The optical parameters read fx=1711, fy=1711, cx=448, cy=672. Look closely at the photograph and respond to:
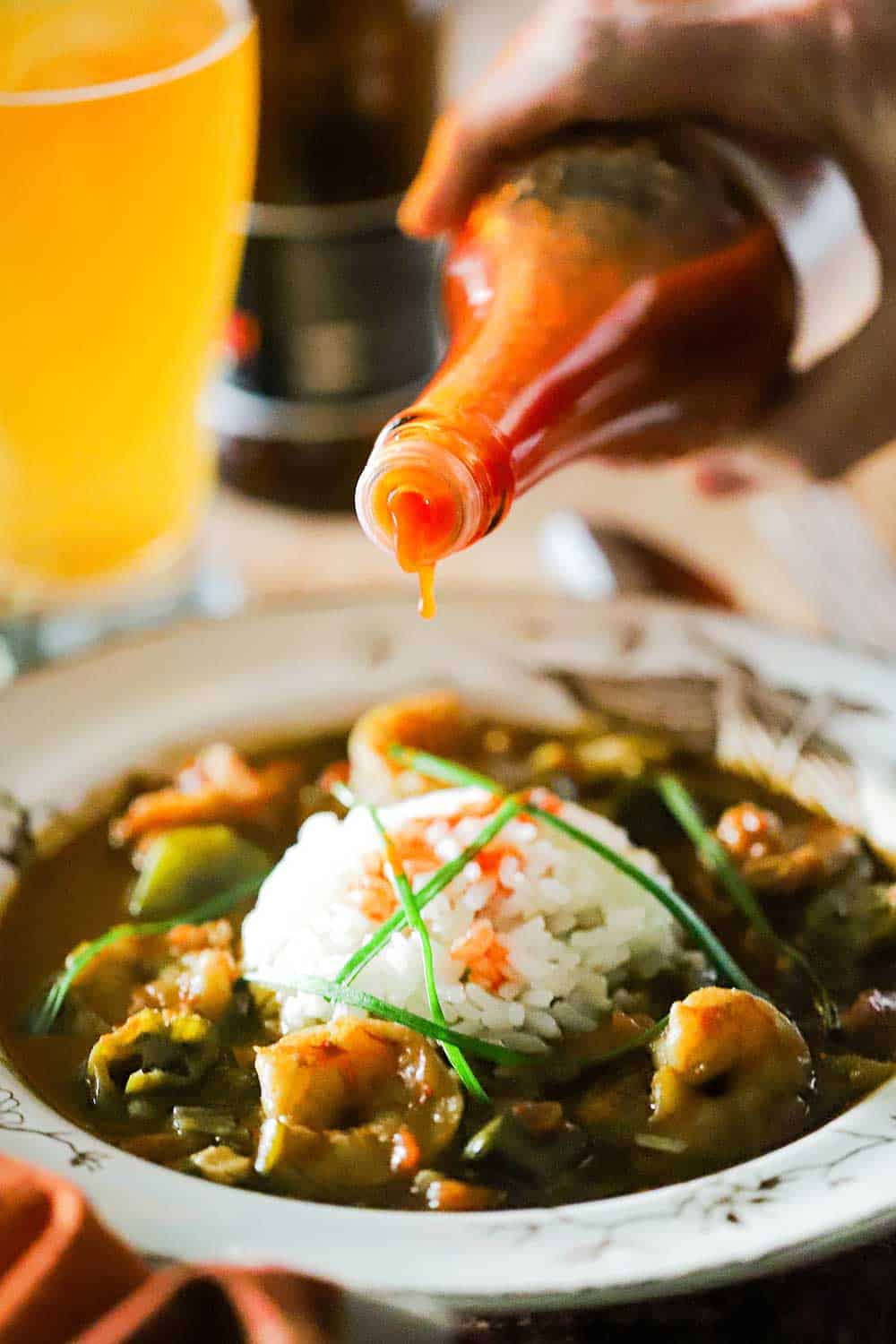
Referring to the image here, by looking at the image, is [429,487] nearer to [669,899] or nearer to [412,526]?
[412,526]

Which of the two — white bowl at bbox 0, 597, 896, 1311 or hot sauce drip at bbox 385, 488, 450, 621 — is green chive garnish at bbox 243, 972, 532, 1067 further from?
hot sauce drip at bbox 385, 488, 450, 621

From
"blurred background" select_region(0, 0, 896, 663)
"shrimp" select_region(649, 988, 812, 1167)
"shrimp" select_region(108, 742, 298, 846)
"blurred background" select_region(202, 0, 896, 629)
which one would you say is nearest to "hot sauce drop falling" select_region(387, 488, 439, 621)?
"shrimp" select_region(649, 988, 812, 1167)

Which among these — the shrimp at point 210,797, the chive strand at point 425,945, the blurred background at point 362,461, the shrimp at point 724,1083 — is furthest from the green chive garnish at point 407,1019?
the blurred background at point 362,461

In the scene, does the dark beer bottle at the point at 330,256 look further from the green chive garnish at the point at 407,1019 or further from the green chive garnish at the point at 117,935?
the green chive garnish at the point at 407,1019

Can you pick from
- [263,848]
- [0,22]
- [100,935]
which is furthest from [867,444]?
[0,22]

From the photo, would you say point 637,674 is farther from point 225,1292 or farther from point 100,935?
point 225,1292

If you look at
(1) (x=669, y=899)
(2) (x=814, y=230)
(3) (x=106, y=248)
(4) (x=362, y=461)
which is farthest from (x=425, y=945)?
(4) (x=362, y=461)
